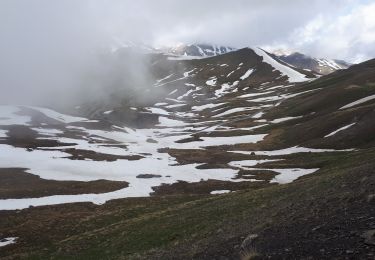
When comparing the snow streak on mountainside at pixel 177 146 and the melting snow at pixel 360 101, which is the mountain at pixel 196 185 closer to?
the snow streak on mountainside at pixel 177 146

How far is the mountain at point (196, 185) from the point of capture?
58.9ft

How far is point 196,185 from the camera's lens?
55.5 m

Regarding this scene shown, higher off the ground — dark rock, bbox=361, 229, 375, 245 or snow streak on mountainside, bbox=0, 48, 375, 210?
snow streak on mountainside, bbox=0, 48, 375, 210

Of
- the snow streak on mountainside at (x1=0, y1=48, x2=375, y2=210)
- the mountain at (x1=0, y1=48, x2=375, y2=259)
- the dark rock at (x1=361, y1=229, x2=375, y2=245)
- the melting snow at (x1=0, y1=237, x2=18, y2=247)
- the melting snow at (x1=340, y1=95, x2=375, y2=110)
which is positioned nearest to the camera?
the dark rock at (x1=361, y1=229, x2=375, y2=245)

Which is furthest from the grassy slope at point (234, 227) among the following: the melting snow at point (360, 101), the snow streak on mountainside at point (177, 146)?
the melting snow at point (360, 101)

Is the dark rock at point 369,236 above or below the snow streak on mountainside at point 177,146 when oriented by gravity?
below

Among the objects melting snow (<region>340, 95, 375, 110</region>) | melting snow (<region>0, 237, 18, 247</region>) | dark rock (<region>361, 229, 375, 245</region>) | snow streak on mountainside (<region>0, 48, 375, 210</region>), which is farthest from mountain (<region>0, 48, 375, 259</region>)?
melting snow (<region>340, 95, 375, 110</region>)

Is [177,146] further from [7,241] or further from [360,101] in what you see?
[7,241]

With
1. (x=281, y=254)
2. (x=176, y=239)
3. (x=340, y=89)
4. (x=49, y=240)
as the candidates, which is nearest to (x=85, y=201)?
(x=49, y=240)

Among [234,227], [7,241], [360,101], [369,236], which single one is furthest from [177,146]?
[369,236]

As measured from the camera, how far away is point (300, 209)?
805 inches

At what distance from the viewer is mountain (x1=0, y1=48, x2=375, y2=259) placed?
706 inches

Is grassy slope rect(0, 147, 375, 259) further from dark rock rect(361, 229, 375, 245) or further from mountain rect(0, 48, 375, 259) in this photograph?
dark rock rect(361, 229, 375, 245)

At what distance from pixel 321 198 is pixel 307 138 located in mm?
59455
